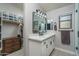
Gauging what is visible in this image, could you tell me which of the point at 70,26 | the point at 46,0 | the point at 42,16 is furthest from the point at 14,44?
the point at 70,26

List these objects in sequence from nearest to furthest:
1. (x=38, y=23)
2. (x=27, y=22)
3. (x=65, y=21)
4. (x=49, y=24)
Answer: (x=27, y=22)
(x=38, y=23)
(x=49, y=24)
(x=65, y=21)

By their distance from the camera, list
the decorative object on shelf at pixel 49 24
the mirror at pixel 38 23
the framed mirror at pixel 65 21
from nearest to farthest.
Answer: the mirror at pixel 38 23, the decorative object on shelf at pixel 49 24, the framed mirror at pixel 65 21

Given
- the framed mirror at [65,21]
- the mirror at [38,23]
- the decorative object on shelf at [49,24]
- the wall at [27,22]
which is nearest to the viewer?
the wall at [27,22]

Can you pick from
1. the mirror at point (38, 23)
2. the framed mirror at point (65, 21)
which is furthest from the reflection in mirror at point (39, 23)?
the framed mirror at point (65, 21)

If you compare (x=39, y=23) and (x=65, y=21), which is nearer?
(x=39, y=23)

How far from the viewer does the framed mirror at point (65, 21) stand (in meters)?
1.85

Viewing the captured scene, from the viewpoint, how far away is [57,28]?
197 cm

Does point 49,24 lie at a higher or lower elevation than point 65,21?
lower

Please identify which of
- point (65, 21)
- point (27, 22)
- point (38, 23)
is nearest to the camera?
point (27, 22)

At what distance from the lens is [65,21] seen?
1.95 metres

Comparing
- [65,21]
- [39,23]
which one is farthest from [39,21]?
[65,21]

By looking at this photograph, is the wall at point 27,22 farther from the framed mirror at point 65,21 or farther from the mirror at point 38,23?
the framed mirror at point 65,21

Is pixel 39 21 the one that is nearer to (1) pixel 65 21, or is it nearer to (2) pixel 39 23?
(2) pixel 39 23

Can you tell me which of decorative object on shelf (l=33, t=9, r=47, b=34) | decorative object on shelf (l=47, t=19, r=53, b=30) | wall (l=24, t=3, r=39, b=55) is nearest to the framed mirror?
decorative object on shelf (l=47, t=19, r=53, b=30)
